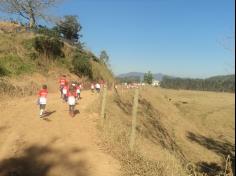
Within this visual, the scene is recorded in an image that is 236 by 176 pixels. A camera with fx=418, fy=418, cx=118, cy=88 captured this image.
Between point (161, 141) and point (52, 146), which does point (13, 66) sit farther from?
point (52, 146)

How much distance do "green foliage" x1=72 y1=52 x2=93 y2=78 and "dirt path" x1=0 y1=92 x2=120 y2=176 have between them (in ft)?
72.3

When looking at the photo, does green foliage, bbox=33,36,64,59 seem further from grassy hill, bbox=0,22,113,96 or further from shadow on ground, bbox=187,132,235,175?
shadow on ground, bbox=187,132,235,175

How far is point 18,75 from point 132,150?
70.5 ft


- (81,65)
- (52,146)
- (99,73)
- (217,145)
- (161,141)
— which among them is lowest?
(217,145)

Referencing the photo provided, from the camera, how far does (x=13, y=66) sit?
113ft

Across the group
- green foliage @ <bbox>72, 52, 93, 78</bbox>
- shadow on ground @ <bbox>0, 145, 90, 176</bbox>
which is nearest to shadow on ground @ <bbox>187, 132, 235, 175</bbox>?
green foliage @ <bbox>72, 52, 93, 78</bbox>

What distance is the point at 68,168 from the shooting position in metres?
12.3

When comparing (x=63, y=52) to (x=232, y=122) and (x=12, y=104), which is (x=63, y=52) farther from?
(x=232, y=122)

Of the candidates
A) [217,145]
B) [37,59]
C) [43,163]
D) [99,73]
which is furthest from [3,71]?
[43,163]

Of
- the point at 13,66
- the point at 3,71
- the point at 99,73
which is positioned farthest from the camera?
the point at 99,73

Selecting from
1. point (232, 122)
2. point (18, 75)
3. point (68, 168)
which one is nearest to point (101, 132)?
point (68, 168)

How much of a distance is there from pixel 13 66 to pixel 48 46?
7412mm

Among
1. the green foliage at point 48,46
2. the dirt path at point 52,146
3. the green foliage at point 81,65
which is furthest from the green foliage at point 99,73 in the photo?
the dirt path at point 52,146

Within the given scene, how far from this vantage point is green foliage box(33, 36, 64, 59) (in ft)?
133
